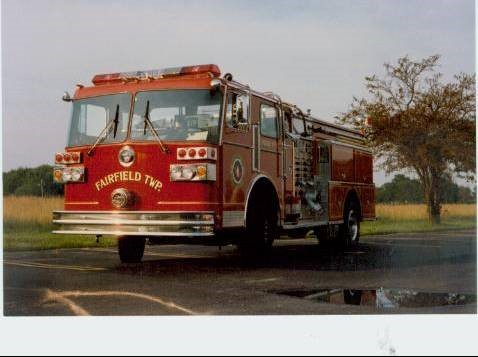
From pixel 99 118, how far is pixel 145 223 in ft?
5.63

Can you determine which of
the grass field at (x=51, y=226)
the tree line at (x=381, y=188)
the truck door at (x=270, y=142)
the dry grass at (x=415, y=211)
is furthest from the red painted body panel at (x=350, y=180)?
the truck door at (x=270, y=142)

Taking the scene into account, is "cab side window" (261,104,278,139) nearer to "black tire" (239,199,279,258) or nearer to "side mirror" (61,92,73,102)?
"black tire" (239,199,279,258)

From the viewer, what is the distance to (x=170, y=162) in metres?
9.42

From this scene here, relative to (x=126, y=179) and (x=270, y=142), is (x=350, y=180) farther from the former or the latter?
(x=126, y=179)

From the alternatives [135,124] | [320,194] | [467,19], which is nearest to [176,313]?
[135,124]

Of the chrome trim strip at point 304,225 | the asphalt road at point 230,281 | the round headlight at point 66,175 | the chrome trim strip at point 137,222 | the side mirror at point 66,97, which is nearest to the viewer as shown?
the asphalt road at point 230,281

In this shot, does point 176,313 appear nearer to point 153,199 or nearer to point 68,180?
point 153,199

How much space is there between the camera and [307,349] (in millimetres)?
6195

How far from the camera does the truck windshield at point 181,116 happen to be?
957 centimetres

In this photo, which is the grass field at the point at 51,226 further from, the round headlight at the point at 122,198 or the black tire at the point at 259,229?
the black tire at the point at 259,229

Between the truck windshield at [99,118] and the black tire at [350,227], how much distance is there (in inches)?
251

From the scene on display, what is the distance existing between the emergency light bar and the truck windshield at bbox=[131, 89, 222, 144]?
1.16 feet

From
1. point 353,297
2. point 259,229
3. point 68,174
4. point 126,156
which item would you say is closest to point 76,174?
point 68,174

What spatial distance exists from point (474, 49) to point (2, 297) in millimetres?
6043
